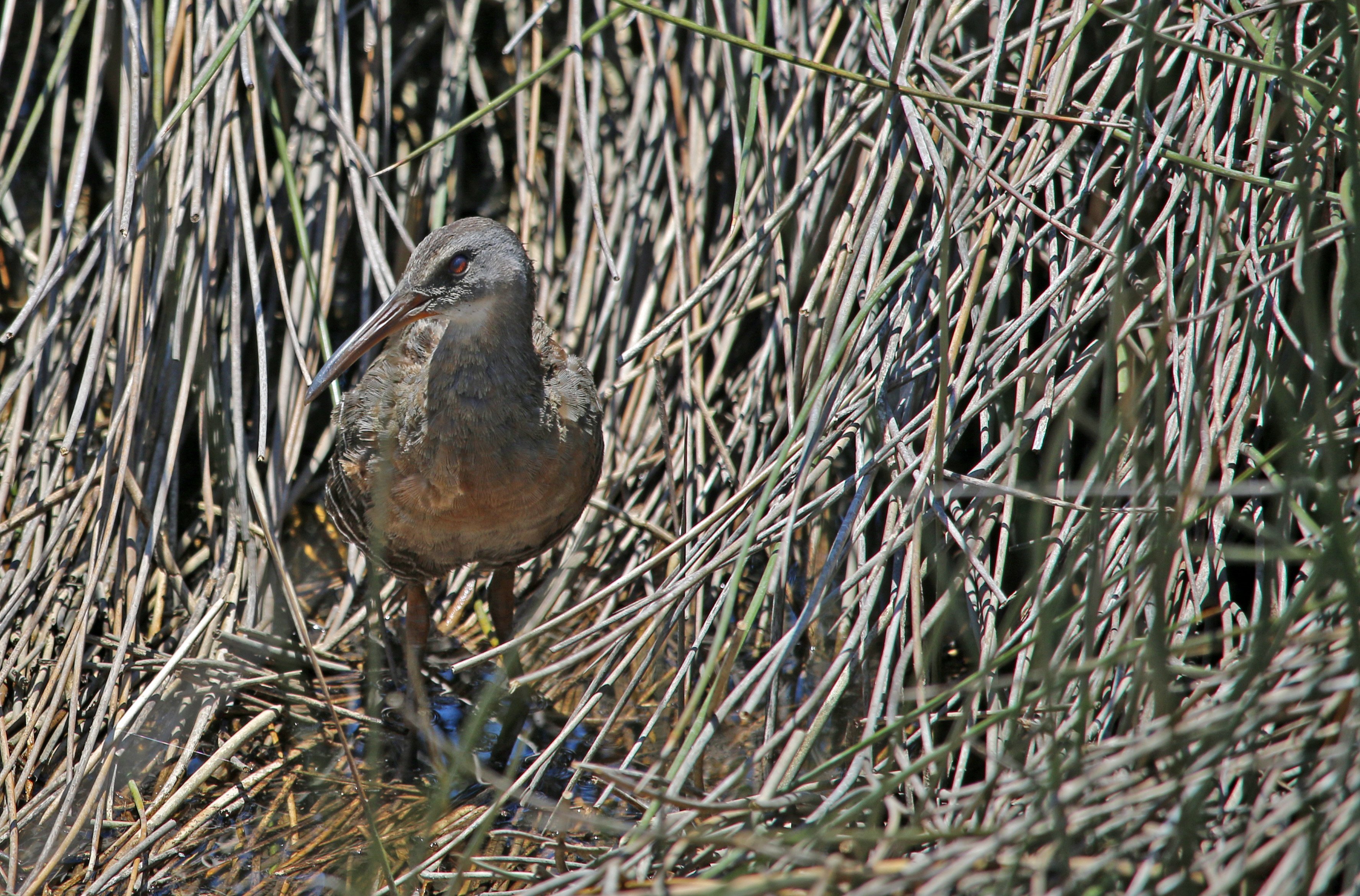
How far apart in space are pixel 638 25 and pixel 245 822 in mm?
2540

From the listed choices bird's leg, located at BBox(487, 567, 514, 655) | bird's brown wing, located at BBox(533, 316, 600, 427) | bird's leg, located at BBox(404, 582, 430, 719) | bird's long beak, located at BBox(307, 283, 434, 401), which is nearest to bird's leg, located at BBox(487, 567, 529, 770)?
bird's leg, located at BBox(487, 567, 514, 655)

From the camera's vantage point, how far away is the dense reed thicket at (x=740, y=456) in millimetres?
1710

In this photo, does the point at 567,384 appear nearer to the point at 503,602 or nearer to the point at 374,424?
the point at 374,424

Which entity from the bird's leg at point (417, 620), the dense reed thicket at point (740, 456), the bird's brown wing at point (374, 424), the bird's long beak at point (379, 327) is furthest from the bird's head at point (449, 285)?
the bird's leg at point (417, 620)

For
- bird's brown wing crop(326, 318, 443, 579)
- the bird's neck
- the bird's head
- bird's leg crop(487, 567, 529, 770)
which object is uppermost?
the bird's head

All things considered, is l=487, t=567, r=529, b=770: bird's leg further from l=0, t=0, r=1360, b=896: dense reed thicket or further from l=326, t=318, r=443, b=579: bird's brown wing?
l=326, t=318, r=443, b=579: bird's brown wing

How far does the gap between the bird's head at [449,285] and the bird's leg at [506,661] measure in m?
0.77

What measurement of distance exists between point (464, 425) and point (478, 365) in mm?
139

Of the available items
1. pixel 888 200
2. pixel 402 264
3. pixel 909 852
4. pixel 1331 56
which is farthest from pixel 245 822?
pixel 1331 56

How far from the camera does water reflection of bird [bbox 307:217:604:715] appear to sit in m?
2.60

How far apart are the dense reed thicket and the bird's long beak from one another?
1.17ft

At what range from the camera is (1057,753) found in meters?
1.52

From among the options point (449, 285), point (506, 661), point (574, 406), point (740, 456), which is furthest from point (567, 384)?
point (506, 661)

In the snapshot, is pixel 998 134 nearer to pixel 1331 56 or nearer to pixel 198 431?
pixel 1331 56
